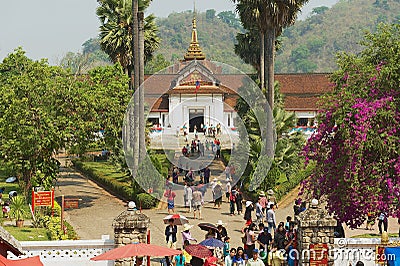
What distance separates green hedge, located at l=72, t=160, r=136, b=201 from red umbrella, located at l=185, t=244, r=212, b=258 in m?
15.4

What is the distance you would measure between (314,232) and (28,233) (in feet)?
30.0

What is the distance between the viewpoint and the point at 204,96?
65.4 m

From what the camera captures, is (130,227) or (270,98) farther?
(270,98)

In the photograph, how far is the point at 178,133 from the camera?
58719 millimetres

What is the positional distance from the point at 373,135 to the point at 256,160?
534 inches

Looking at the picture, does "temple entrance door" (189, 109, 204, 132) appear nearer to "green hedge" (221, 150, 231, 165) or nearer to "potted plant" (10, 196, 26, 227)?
"green hedge" (221, 150, 231, 165)

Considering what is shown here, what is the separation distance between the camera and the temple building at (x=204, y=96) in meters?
65.6

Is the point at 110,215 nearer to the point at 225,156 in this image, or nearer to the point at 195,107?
the point at 225,156

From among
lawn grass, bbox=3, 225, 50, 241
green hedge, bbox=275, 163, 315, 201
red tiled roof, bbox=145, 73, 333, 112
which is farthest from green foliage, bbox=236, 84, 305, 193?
red tiled roof, bbox=145, 73, 333, 112

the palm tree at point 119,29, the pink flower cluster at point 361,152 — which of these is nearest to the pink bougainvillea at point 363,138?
the pink flower cluster at point 361,152

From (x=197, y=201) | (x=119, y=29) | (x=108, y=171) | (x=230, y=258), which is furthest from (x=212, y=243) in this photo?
(x=119, y=29)

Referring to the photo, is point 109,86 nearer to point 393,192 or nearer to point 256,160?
point 256,160

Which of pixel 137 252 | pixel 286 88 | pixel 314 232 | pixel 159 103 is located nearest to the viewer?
pixel 137 252

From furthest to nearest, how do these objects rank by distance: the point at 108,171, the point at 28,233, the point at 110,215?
the point at 108,171 → the point at 110,215 → the point at 28,233
